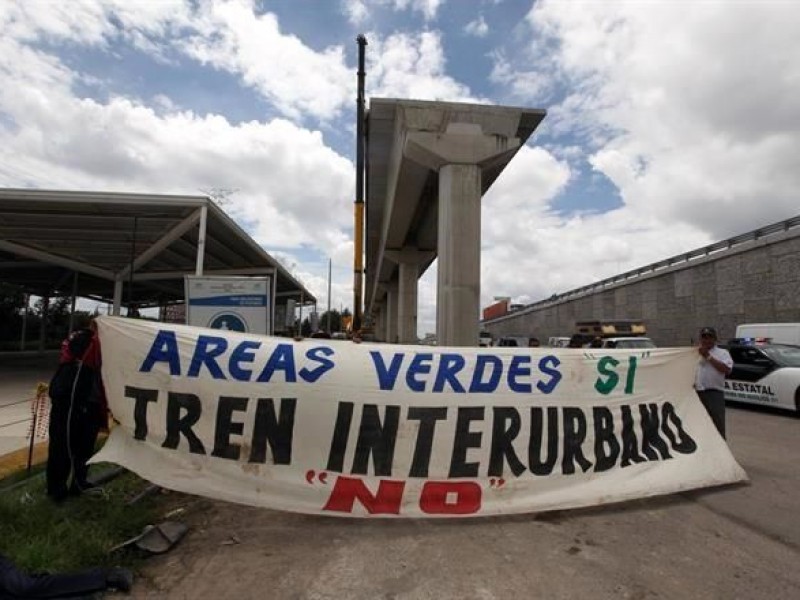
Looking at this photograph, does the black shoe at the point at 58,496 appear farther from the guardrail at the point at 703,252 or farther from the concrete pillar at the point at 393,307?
the concrete pillar at the point at 393,307

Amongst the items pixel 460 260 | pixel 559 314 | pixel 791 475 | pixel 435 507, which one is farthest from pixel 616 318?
pixel 435 507

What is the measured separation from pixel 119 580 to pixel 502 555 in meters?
2.76

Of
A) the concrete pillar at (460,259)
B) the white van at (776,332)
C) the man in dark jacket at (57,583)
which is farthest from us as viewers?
the white van at (776,332)

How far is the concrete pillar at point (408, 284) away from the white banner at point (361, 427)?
99.8 feet

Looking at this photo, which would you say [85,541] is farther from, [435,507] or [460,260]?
[460,260]

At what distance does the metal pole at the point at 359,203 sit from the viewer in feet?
44.6

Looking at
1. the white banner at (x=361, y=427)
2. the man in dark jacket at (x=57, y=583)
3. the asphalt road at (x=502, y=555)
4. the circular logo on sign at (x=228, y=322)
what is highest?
the circular logo on sign at (x=228, y=322)

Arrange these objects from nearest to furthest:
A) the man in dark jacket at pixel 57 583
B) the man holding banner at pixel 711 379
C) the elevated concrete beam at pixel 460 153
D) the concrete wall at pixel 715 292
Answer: the man in dark jacket at pixel 57 583 < the man holding banner at pixel 711 379 < the elevated concrete beam at pixel 460 153 < the concrete wall at pixel 715 292

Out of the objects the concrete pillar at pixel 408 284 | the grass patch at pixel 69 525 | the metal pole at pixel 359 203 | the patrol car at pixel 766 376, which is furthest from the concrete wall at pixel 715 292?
the grass patch at pixel 69 525

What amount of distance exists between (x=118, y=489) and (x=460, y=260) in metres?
11.5

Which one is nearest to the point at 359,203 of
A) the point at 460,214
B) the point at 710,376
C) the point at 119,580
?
the point at 460,214

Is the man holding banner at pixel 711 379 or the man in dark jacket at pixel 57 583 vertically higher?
the man holding banner at pixel 711 379

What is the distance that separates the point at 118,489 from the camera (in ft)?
18.7

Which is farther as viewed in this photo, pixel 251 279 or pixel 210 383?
pixel 251 279
